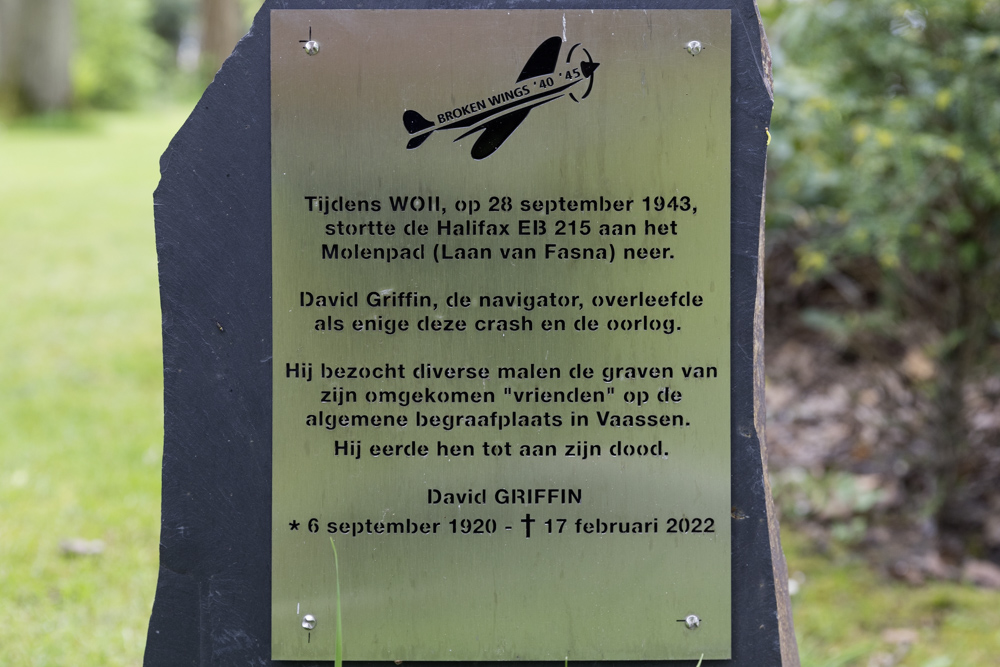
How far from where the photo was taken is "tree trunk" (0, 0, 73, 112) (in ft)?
50.8

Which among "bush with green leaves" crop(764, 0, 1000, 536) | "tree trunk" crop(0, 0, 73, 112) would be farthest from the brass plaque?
"tree trunk" crop(0, 0, 73, 112)

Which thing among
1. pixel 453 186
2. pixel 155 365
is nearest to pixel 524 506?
pixel 453 186

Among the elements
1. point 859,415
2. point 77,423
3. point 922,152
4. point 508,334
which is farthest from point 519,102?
point 77,423

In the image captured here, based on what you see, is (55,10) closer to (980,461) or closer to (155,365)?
(155,365)

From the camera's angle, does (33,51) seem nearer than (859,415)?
No

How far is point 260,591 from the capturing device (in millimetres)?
1838

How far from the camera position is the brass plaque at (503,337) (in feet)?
5.94

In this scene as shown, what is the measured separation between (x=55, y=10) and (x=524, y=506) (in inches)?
663

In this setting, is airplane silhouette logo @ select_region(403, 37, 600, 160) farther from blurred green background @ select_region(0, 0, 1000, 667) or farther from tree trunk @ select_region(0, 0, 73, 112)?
tree trunk @ select_region(0, 0, 73, 112)

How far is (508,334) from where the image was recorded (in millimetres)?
1821

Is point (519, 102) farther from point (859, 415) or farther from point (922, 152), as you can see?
point (859, 415)

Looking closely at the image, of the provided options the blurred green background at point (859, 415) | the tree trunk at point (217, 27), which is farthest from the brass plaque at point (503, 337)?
the tree trunk at point (217, 27)

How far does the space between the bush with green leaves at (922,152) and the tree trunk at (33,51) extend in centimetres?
1550

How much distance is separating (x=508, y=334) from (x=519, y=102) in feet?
1.54
